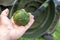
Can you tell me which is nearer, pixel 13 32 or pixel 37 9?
pixel 13 32

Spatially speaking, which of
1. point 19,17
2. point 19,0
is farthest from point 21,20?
point 19,0

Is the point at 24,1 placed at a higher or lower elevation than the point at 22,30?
higher

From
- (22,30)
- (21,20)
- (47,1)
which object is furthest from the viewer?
(47,1)

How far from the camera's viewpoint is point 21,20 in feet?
6.96

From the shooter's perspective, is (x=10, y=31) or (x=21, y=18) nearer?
(x=10, y=31)

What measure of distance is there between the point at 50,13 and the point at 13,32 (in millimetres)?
2064

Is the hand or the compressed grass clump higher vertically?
the compressed grass clump

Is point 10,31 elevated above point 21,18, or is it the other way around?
point 21,18

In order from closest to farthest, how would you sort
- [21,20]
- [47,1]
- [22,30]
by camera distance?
[22,30], [21,20], [47,1]

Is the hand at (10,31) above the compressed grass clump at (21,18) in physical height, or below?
below

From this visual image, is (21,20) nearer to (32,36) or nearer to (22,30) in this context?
(22,30)

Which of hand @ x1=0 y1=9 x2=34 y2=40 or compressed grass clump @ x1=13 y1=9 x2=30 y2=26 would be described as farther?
compressed grass clump @ x1=13 y1=9 x2=30 y2=26

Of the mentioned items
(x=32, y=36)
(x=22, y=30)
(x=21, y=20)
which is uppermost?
(x=32, y=36)

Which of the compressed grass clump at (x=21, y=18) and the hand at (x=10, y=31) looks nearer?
the hand at (x=10, y=31)
